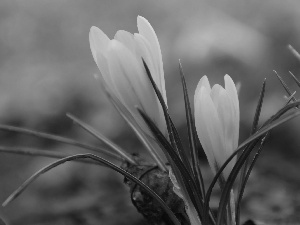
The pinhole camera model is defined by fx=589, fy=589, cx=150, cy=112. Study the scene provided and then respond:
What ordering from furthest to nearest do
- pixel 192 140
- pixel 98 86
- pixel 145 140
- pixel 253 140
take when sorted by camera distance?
pixel 98 86
pixel 145 140
pixel 192 140
pixel 253 140

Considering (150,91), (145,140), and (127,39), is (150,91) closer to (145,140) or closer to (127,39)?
(127,39)

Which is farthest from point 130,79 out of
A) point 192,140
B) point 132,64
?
point 192,140

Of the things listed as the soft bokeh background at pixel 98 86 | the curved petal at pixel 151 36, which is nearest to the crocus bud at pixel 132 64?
the curved petal at pixel 151 36

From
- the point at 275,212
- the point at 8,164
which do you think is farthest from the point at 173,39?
the point at 275,212

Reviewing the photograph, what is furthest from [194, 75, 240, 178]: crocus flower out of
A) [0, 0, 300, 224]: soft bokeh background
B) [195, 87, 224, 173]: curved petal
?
[0, 0, 300, 224]: soft bokeh background

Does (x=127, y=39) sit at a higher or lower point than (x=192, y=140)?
higher

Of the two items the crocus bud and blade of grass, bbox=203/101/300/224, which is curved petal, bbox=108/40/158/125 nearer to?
the crocus bud
